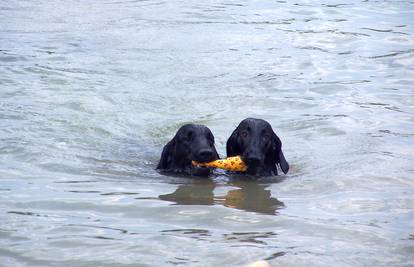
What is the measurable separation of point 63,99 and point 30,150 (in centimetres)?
270

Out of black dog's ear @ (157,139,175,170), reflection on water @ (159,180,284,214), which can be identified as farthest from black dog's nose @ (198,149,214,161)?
black dog's ear @ (157,139,175,170)

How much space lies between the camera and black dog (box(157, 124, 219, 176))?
29.3ft

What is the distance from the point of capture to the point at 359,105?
41.8ft

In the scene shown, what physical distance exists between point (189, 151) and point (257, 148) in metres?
0.74

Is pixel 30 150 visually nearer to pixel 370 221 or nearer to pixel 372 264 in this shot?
pixel 370 221

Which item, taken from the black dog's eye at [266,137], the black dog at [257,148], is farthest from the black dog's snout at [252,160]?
the black dog's eye at [266,137]

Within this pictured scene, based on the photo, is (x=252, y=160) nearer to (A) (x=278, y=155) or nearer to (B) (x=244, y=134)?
(B) (x=244, y=134)

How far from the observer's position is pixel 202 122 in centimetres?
1205

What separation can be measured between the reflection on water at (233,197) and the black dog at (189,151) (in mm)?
279

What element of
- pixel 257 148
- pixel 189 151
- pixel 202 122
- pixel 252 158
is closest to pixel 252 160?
pixel 252 158

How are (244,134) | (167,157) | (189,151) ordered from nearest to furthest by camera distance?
(189,151) < (244,134) < (167,157)

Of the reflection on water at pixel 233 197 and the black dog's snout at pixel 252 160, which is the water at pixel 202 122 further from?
the black dog's snout at pixel 252 160

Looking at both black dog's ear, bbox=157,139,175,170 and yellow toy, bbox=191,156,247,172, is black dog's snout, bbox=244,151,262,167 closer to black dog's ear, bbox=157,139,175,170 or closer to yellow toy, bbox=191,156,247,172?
yellow toy, bbox=191,156,247,172

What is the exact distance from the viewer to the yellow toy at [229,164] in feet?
29.4
